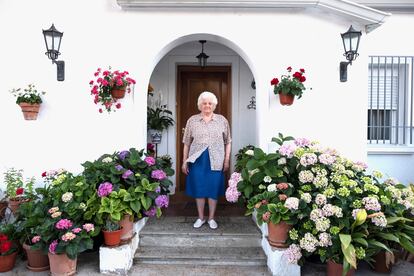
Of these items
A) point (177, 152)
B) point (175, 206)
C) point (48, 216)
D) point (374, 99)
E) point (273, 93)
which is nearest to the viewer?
point (48, 216)

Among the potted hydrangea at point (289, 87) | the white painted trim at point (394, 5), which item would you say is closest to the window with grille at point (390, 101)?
the white painted trim at point (394, 5)

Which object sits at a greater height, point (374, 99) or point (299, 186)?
point (374, 99)

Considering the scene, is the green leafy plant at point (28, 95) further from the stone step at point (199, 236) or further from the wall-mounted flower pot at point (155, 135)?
the stone step at point (199, 236)

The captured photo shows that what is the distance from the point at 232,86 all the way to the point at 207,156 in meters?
2.09

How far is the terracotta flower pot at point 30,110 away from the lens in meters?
3.31

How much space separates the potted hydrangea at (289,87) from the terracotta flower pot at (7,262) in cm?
329

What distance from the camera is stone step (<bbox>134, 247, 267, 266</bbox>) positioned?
9.70 feet

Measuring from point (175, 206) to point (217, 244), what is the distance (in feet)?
4.41

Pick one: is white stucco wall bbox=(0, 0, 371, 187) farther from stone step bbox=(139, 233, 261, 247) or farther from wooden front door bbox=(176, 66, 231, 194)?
wooden front door bbox=(176, 66, 231, 194)

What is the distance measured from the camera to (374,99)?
4.76m

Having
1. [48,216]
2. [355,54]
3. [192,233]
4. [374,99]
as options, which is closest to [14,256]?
[48,216]

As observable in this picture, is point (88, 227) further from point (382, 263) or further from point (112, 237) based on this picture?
point (382, 263)

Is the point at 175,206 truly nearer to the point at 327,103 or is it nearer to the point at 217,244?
the point at 217,244

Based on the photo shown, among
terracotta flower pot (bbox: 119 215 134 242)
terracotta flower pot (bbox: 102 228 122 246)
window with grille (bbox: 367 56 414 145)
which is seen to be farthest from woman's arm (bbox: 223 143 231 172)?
window with grille (bbox: 367 56 414 145)
